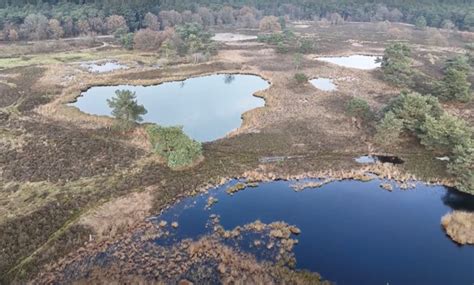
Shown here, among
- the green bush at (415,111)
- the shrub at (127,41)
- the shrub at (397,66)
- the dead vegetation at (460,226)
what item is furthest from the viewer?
the shrub at (127,41)

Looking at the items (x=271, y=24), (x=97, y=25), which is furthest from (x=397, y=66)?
(x=97, y=25)

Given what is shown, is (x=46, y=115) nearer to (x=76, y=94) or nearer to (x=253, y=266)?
(x=76, y=94)

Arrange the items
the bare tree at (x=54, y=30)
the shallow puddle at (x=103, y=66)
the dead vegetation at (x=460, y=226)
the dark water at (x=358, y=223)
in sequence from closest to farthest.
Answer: the dark water at (x=358, y=223)
the dead vegetation at (x=460, y=226)
the shallow puddle at (x=103, y=66)
the bare tree at (x=54, y=30)

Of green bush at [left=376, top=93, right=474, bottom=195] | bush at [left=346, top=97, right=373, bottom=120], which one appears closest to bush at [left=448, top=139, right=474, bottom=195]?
green bush at [left=376, top=93, right=474, bottom=195]

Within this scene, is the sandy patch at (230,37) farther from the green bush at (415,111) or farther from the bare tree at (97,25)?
the green bush at (415,111)

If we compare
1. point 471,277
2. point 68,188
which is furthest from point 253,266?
point 68,188

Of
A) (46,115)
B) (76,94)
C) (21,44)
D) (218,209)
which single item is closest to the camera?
(218,209)

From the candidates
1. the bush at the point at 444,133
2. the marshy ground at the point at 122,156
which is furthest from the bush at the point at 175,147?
the bush at the point at 444,133

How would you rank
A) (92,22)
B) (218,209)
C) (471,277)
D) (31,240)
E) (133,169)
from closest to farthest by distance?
1. (471,277)
2. (31,240)
3. (218,209)
4. (133,169)
5. (92,22)
